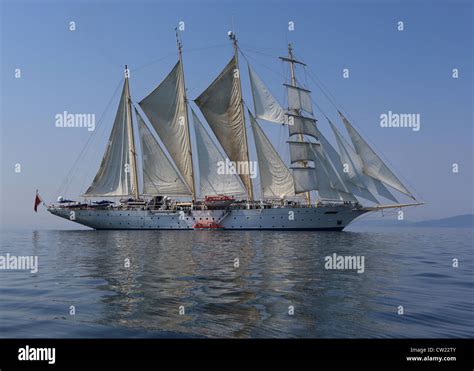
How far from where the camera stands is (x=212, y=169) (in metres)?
64.9

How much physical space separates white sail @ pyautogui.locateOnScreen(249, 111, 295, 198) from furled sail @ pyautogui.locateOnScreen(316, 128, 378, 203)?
656 centimetres

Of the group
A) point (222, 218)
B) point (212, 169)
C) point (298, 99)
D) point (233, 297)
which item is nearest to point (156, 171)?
point (212, 169)

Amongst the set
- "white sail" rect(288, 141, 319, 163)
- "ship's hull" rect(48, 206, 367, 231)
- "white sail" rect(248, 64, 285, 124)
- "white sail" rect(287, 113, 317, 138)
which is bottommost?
"ship's hull" rect(48, 206, 367, 231)

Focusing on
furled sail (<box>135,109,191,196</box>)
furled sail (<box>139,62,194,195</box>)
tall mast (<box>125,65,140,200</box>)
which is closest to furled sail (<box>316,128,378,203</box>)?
furled sail (<box>139,62,194,195</box>)

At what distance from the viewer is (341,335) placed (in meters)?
9.76

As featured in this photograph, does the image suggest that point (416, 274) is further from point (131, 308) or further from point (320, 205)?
point (320, 205)

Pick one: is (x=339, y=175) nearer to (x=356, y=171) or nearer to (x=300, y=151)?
(x=356, y=171)

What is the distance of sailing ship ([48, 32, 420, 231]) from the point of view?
63.0 meters

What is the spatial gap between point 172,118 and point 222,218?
57.4ft

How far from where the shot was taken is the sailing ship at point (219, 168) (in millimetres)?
63000
